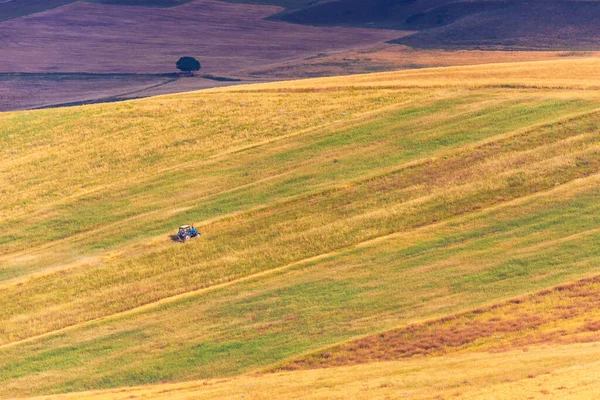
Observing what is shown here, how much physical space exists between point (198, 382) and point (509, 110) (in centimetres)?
3327

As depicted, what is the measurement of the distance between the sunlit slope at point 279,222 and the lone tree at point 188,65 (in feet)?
167

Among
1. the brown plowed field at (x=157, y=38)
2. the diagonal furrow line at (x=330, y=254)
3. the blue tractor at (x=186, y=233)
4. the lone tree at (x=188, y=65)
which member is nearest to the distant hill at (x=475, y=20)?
the brown plowed field at (x=157, y=38)

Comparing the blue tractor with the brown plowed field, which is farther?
the brown plowed field

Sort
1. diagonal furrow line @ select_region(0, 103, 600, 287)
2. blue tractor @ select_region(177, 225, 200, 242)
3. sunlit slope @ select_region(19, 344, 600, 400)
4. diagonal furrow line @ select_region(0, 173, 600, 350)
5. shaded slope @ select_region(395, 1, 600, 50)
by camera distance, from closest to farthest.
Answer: sunlit slope @ select_region(19, 344, 600, 400) < diagonal furrow line @ select_region(0, 173, 600, 350) < blue tractor @ select_region(177, 225, 200, 242) < diagonal furrow line @ select_region(0, 103, 600, 287) < shaded slope @ select_region(395, 1, 600, 50)

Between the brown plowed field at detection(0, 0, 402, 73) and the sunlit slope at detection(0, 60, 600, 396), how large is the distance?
59.8m

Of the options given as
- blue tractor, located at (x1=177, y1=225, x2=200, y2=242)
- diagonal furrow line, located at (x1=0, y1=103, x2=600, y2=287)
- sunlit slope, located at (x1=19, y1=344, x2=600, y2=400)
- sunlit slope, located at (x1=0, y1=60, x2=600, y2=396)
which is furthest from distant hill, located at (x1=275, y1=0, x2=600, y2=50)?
sunlit slope, located at (x1=19, y1=344, x2=600, y2=400)

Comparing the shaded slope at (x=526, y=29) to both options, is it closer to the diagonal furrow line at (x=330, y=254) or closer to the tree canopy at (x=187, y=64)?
the tree canopy at (x=187, y=64)

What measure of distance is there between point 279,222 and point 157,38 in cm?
10076

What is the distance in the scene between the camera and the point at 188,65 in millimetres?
114625

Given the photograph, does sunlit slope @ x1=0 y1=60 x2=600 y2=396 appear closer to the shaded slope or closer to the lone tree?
the shaded slope

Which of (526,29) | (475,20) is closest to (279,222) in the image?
(526,29)

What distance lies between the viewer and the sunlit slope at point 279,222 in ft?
111

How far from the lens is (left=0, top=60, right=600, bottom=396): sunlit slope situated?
33938 mm

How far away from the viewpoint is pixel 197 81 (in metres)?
109
